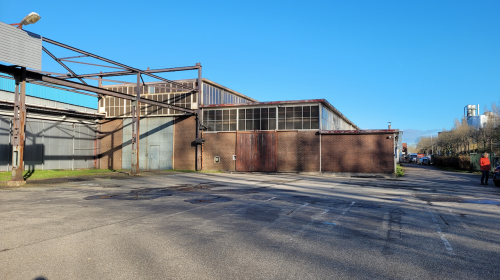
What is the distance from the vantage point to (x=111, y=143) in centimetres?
3556

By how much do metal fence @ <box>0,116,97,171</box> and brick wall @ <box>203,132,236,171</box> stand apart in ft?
39.5

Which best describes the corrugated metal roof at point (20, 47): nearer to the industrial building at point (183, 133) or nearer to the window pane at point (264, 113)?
the industrial building at point (183, 133)

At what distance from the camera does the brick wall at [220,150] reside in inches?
1257

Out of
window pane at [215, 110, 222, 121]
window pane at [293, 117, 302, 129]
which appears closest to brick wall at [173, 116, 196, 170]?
window pane at [215, 110, 222, 121]

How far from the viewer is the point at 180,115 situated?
3294 cm

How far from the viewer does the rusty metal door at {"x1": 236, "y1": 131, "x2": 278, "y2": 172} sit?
101 feet

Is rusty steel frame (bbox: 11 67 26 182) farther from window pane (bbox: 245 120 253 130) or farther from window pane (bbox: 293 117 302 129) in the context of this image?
window pane (bbox: 293 117 302 129)

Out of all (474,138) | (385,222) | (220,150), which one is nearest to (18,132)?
(385,222)

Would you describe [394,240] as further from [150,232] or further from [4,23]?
[4,23]

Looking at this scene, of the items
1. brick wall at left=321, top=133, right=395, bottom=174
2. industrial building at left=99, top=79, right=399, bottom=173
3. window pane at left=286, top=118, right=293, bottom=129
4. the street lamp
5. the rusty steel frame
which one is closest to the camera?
the street lamp

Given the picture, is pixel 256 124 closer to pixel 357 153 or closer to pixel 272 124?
pixel 272 124

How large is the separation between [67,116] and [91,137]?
375cm

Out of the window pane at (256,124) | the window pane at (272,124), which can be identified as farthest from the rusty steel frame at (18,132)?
the window pane at (272,124)

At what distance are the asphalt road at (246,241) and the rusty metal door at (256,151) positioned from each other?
1996 centimetres
